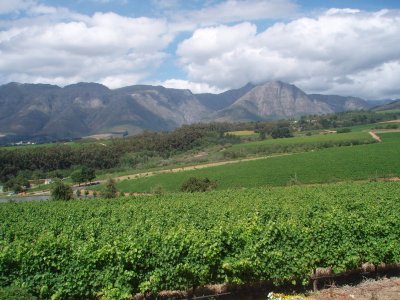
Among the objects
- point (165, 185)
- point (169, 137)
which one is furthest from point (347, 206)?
point (169, 137)

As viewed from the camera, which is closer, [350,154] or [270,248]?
[270,248]

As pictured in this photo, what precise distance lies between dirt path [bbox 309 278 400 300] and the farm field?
45558mm

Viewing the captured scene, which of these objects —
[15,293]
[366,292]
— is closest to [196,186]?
[366,292]

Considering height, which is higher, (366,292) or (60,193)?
(366,292)

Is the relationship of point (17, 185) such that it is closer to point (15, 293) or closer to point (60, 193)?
point (60, 193)

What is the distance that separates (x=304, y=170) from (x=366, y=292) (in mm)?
53917

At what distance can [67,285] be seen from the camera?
11.4 metres

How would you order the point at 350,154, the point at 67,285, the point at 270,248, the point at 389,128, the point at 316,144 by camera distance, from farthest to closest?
the point at 389,128
the point at 316,144
the point at 350,154
the point at 270,248
the point at 67,285

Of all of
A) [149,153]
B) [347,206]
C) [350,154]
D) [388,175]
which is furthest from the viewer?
[149,153]

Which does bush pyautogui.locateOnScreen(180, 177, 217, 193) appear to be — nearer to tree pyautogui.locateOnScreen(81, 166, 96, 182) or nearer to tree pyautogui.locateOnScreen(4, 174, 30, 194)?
tree pyautogui.locateOnScreen(81, 166, 96, 182)

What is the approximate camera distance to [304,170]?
6462 centimetres

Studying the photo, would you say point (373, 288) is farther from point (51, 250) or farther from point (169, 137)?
point (169, 137)

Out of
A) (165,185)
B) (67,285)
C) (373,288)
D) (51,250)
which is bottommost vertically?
(165,185)

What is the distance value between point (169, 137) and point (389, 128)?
72314mm
